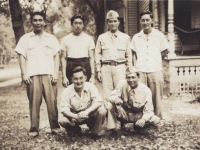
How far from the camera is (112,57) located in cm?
585

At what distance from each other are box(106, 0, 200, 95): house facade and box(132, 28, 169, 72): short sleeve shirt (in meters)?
3.45

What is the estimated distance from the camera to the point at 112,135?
5449 millimetres

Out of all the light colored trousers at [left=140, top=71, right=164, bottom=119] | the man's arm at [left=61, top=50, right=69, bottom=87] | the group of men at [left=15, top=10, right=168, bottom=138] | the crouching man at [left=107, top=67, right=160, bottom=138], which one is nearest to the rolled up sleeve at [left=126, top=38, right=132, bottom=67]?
the group of men at [left=15, top=10, right=168, bottom=138]

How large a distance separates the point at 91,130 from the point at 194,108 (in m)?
3.62

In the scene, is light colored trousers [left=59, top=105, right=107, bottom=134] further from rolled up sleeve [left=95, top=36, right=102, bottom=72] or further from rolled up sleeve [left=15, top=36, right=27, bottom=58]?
rolled up sleeve [left=15, top=36, right=27, bottom=58]

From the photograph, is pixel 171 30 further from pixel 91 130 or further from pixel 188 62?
pixel 91 130

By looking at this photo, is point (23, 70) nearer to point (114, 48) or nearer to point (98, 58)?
point (98, 58)

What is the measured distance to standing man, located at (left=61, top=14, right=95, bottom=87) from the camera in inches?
229

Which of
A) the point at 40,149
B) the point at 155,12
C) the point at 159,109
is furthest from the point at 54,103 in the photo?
the point at 155,12

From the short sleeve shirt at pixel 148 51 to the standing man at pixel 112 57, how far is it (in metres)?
0.33

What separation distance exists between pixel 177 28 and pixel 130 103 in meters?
6.18

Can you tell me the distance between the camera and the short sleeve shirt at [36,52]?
5469mm

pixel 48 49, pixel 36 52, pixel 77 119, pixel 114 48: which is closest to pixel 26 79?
pixel 36 52

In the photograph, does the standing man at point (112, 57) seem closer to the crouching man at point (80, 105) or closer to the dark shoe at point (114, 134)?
the crouching man at point (80, 105)
